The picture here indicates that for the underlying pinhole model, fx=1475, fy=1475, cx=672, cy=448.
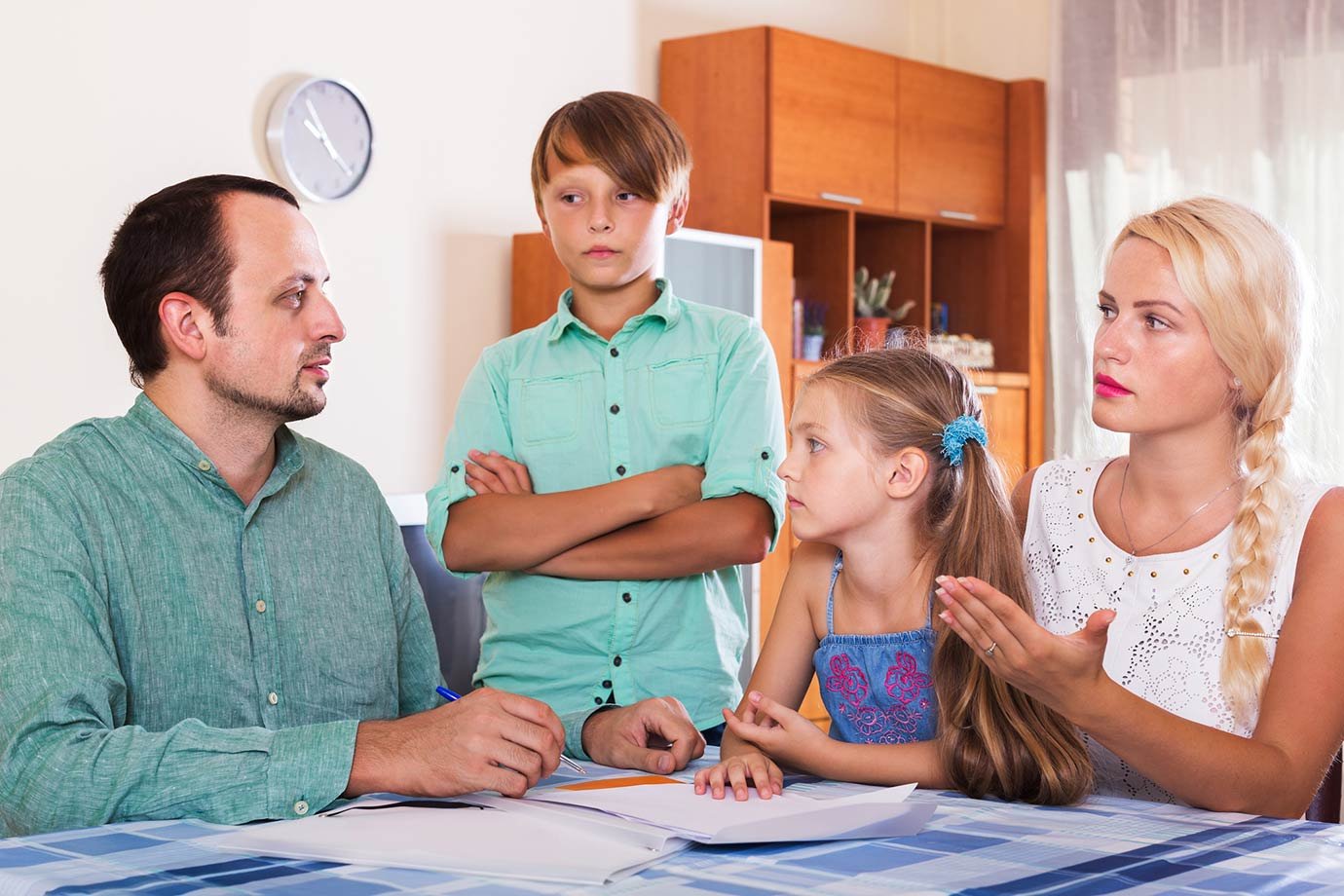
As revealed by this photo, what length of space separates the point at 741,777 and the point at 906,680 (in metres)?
0.37

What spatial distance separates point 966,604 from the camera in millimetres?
1254

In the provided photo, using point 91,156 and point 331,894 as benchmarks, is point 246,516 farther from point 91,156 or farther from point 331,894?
point 91,156

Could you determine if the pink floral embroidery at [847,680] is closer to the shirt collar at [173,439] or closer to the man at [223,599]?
the man at [223,599]

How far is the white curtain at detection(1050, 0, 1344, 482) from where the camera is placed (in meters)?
5.00

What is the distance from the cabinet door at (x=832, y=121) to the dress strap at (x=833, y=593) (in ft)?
10.1

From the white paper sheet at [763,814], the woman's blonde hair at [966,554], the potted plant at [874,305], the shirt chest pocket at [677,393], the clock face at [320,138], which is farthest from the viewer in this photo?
the potted plant at [874,305]

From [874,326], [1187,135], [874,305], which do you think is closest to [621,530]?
[874,326]

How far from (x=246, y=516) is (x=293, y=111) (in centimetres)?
223

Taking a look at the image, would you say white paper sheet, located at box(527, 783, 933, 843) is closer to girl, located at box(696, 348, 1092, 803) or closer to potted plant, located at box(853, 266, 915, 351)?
girl, located at box(696, 348, 1092, 803)

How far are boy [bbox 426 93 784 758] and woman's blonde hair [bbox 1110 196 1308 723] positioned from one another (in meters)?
0.64

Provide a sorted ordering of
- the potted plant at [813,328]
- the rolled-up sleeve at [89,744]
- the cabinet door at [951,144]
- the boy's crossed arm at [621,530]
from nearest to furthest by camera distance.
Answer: the rolled-up sleeve at [89,744] → the boy's crossed arm at [621,530] → the potted plant at [813,328] → the cabinet door at [951,144]

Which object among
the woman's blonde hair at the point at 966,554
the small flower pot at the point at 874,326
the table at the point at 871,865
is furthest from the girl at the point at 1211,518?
the small flower pot at the point at 874,326

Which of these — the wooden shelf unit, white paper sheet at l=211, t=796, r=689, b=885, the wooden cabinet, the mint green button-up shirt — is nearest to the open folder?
white paper sheet at l=211, t=796, r=689, b=885

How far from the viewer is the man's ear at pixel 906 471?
5.85 feet
